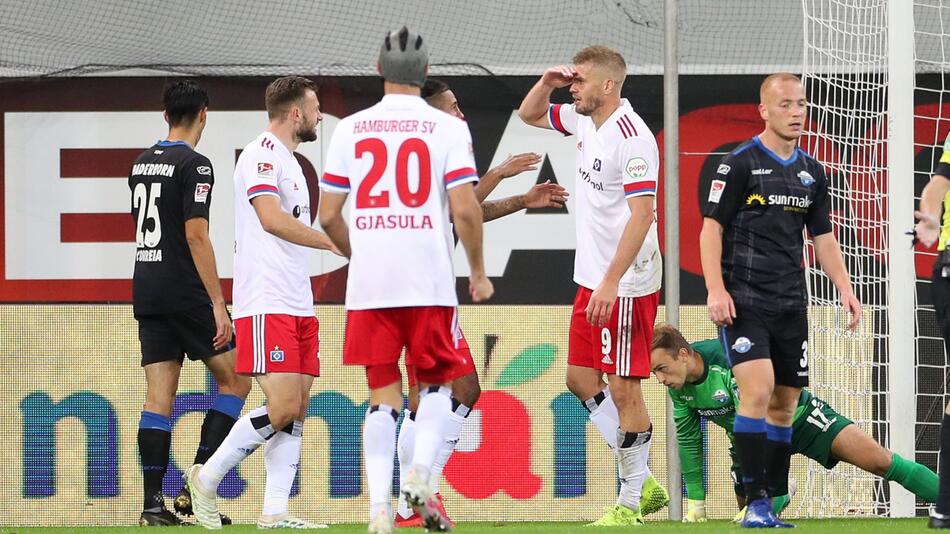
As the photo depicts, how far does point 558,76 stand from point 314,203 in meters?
3.21

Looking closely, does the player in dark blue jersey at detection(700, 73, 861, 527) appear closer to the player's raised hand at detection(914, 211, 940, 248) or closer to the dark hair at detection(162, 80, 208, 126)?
the player's raised hand at detection(914, 211, 940, 248)

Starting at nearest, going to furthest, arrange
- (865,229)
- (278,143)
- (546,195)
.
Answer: (278,143) < (546,195) < (865,229)

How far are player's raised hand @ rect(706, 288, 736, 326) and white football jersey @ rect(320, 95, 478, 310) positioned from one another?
1208mm

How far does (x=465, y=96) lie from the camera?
9.21 meters

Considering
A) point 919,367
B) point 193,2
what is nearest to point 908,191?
point 919,367

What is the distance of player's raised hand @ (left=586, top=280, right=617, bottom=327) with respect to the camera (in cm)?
581

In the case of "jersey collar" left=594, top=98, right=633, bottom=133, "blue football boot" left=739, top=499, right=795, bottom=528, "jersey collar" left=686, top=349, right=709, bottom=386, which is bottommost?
"blue football boot" left=739, top=499, right=795, bottom=528

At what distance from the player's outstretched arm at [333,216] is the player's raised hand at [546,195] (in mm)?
1605

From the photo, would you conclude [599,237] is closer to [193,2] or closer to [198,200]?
[198,200]

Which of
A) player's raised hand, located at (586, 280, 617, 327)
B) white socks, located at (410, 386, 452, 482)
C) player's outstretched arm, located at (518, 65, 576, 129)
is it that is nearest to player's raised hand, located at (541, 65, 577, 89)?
player's outstretched arm, located at (518, 65, 576, 129)

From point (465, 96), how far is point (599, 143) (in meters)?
3.07

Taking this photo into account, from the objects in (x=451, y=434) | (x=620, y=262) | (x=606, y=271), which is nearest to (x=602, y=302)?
(x=620, y=262)

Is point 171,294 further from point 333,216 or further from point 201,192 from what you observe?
point 333,216

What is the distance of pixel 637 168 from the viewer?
236 inches
